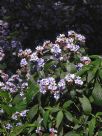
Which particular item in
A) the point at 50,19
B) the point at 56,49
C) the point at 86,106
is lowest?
the point at 50,19

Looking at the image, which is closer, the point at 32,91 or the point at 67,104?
the point at 67,104

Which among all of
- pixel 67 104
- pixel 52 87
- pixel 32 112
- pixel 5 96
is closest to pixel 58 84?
pixel 52 87

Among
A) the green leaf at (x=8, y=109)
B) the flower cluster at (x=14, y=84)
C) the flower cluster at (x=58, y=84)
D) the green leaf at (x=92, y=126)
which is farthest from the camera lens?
the flower cluster at (x=14, y=84)

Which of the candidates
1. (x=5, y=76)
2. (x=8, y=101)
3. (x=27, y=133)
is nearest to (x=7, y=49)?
(x=5, y=76)

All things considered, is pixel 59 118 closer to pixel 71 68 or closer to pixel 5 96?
pixel 71 68

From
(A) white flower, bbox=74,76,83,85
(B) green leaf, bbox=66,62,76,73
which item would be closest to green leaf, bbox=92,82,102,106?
(A) white flower, bbox=74,76,83,85

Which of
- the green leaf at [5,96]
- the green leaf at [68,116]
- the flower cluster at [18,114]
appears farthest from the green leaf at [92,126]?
the green leaf at [5,96]

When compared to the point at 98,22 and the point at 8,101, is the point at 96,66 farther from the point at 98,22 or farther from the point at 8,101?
the point at 98,22

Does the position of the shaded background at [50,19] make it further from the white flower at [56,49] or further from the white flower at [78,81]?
the white flower at [78,81]
